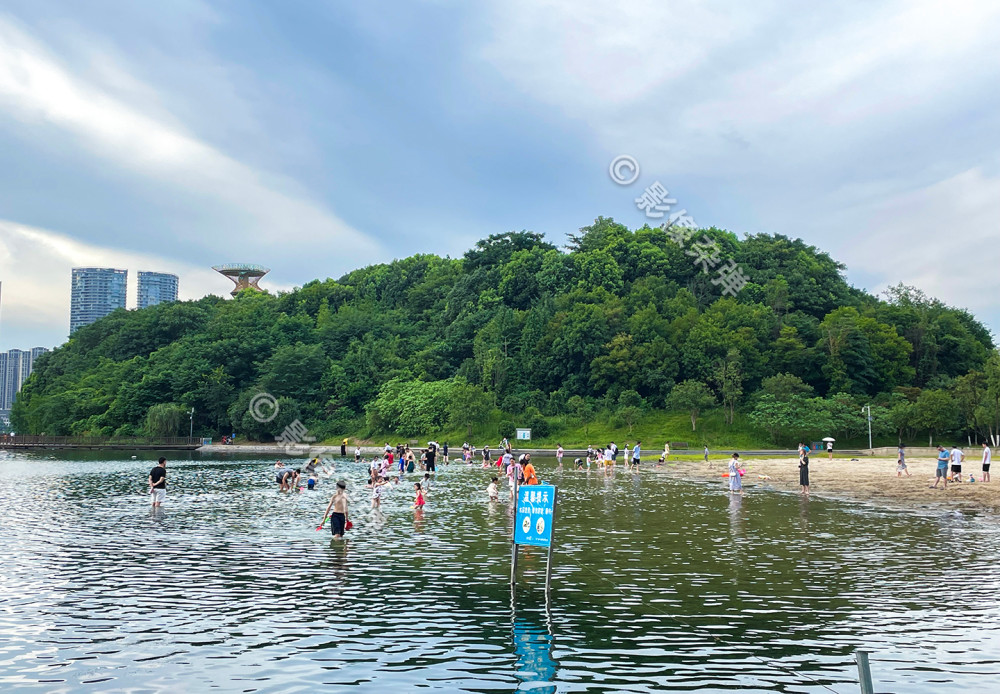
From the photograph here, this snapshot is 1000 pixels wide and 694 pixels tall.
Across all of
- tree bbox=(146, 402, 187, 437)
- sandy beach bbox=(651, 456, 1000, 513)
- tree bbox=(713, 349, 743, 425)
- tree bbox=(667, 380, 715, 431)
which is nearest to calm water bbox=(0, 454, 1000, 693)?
sandy beach bbox=(651, 456, 1000, 513)

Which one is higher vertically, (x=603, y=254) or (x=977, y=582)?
(x=603, y=254)

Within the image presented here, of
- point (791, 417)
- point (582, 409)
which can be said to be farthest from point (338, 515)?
point (582, 409)

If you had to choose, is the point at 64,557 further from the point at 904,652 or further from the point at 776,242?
the point at 776,242

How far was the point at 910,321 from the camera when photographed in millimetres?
106188

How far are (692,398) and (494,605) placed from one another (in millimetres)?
77049

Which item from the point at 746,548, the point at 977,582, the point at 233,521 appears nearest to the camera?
the point at 977,582

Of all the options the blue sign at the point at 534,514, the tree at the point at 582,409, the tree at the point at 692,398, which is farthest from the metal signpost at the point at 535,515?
the tree at the point at 582,409

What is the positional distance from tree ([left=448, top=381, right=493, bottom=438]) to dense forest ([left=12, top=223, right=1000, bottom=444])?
253mm

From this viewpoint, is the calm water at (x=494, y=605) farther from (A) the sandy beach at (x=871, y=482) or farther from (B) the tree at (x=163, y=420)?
(B) the tree at (x=163, y=420)

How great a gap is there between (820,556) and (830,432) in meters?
71.3

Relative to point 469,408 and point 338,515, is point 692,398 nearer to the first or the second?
point 469,408

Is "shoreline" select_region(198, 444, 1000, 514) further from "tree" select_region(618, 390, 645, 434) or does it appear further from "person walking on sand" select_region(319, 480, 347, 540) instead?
"tree" select_region(618, 390, 645, 434)

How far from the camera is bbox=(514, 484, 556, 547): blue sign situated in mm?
13188

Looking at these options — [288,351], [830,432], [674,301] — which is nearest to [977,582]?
[830,432]
